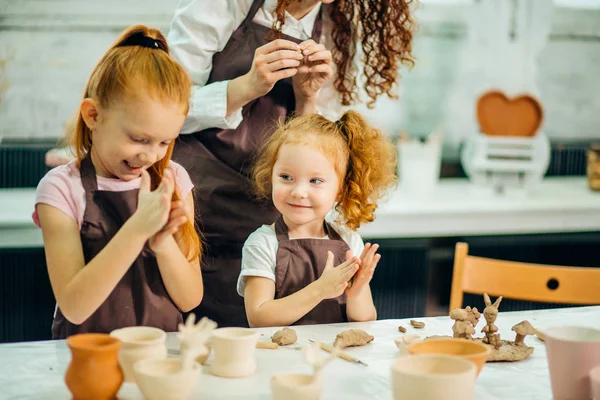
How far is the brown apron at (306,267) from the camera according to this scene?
1.84 m

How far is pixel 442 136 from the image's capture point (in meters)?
3.87

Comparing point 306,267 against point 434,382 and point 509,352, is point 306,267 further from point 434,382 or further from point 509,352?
point 434,382

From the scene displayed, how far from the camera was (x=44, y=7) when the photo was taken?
3279 mm

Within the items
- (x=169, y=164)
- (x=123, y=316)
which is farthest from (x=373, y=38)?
(x=123, y=316)

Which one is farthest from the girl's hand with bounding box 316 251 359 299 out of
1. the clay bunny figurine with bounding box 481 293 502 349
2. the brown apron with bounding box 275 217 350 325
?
the clay bunny figurine with bounding box 481 293 502 349

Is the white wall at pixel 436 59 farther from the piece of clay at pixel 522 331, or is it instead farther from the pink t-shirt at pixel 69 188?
the piece of clay at pixel 522 331

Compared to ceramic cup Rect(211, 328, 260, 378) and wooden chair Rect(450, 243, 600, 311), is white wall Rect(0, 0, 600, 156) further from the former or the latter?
ceramic cup Rect(211, 328, 260, 378)

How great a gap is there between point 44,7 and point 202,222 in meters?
1.67

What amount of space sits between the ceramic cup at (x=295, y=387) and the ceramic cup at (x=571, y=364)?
0.40 m

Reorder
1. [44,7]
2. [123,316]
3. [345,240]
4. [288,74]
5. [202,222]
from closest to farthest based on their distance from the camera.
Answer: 1. [123,316]
2. [288,74]
3. [345,240]
4. [202,222]
5. [44,7]

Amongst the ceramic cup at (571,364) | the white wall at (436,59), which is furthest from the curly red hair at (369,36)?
the white wall at (436,59)

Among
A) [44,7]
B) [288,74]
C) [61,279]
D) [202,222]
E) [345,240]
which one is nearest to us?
[61,279]

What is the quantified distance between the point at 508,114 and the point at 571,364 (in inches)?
96.0

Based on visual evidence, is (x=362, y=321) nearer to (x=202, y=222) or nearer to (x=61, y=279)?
(x=202, y=222)
